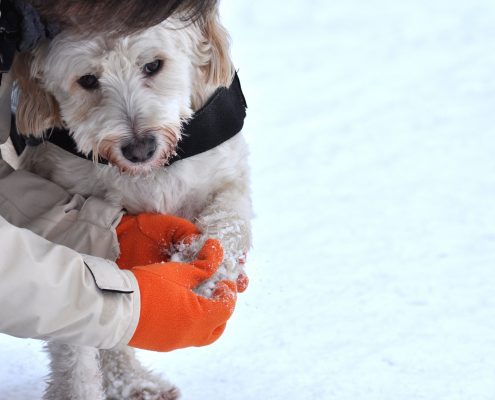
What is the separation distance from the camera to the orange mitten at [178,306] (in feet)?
9.57

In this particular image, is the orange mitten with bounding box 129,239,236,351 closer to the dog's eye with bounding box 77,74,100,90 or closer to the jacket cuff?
the jacket cuff

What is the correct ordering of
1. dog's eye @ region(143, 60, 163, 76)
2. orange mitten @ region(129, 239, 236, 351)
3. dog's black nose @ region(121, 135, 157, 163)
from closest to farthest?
orange mitten @ region(129, 239, 236, 351) → dog's black nose @ region(121, 135, 157, 163) → dog's eye @ region(143, 60, 163, 76)

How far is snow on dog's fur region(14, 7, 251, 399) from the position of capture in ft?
10.7

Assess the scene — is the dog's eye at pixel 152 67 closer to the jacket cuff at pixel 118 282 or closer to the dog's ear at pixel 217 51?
the dog's ear at pixel 217 51

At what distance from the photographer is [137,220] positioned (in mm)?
3508

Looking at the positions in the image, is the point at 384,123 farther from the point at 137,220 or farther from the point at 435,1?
the point at 137,220

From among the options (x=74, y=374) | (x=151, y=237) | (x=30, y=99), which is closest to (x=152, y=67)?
(x=30, y=99)

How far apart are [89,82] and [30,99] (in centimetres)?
24

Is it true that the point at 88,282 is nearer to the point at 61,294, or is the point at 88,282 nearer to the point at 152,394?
the point at 61,294

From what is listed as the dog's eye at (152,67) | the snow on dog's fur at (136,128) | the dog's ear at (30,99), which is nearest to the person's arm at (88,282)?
the snow on dog's fur at (136,128)

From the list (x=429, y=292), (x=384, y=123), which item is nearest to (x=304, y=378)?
(x=429, y=292)

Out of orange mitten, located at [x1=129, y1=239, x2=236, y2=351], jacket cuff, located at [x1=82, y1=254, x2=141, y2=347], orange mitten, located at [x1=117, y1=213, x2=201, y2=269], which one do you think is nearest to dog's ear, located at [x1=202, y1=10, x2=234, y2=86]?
orange mitten, located at [x1=117, y1=213, x2=201, y2=269]

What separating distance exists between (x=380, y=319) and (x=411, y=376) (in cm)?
50

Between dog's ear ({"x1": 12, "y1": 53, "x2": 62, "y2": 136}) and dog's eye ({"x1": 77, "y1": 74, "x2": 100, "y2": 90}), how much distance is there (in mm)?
152
